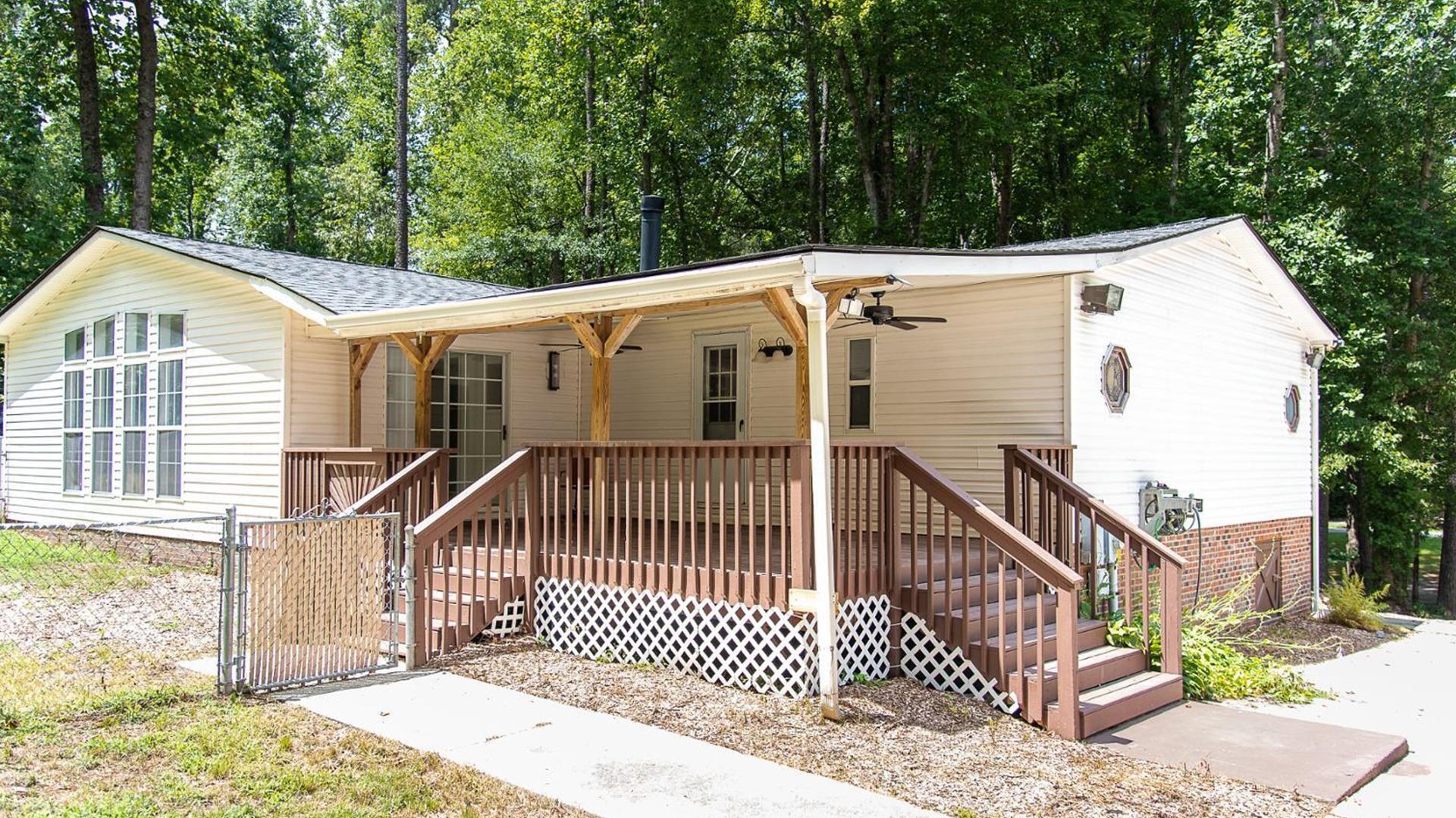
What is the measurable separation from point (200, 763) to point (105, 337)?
997 centimetres

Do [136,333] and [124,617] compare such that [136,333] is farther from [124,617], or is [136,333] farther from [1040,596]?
[1040,596]

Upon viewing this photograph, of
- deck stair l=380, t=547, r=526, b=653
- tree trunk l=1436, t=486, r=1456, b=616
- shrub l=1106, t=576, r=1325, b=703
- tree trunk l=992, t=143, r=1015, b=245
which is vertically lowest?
tree trunk l=1436, t=486, r=1456, b=616

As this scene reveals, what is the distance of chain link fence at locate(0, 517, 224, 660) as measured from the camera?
7555 millimetres

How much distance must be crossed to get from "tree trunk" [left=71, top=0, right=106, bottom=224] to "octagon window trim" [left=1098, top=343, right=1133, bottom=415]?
878 inches

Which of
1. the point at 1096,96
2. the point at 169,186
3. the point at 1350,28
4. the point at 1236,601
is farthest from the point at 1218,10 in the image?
the point at 169,186

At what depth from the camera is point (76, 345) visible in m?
13.1

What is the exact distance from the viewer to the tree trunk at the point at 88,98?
2247cm

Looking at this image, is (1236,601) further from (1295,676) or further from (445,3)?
(445,3)

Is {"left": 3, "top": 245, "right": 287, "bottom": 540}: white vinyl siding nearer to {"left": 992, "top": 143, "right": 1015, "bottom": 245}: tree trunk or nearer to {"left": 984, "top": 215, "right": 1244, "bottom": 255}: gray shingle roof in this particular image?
{"left": 984, "top": 215, "right": 1244, "bottom": 255}: gray shingle roof

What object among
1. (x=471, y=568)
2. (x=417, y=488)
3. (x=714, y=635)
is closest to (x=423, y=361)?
(x=417, y=488)

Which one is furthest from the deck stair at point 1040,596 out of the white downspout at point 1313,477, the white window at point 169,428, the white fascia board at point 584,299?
the white window at point 169,428

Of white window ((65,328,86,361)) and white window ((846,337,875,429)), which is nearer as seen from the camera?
white window ((846,337,875,429))

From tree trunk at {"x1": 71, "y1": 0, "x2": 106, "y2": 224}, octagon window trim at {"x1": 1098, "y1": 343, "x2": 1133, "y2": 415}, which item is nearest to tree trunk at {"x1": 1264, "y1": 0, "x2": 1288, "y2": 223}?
octagon window trim at {"x1": 1098, "y1": 343, "x2": 1133, "y2": 415}

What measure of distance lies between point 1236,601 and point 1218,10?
1446 cm
